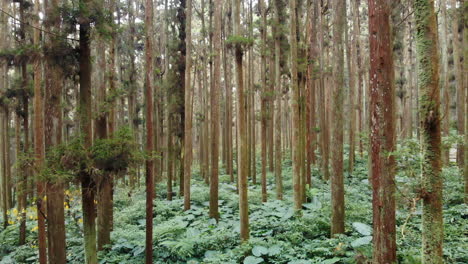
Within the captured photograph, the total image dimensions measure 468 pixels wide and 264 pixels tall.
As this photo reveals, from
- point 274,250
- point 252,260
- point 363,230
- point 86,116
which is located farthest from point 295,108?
point 86,116

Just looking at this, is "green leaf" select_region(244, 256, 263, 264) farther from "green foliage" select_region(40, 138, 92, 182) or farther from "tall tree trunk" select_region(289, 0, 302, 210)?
"green foliage" select_region(40, 138, 92, 182)

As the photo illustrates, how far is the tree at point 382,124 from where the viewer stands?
4543mm

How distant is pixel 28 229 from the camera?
14.1 meters

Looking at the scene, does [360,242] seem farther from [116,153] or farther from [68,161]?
[68,161]

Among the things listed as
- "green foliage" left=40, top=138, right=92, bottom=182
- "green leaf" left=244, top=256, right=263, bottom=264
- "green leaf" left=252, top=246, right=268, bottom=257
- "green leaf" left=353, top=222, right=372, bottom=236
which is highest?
"green foliage" left=40, top=138, right=92, bottom=182

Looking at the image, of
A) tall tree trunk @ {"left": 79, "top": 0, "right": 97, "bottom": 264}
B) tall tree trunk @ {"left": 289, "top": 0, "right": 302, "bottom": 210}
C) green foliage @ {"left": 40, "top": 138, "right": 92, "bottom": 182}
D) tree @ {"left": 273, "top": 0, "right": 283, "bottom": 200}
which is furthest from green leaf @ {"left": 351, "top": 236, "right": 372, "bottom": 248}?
green foliage @ {"left": 40, "top": 138, "right": 92, "bottom": 182}

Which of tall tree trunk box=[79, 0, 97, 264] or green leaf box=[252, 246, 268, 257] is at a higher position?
tall tree trunk box=[79, 0, 97, 264]

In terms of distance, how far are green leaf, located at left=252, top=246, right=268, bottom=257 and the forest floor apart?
21 mm

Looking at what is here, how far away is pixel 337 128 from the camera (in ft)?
23.9

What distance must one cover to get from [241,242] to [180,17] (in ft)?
31.7

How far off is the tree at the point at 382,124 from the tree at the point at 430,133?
64cm

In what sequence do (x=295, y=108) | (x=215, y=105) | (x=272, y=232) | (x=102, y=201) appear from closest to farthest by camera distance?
1. (x=102, y=201)
2. (x=272, y=232)
3. (x=295, y=108)
4. (x=215, y=105)

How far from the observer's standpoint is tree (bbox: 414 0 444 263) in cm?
378

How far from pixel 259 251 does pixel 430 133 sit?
451 centimetres
